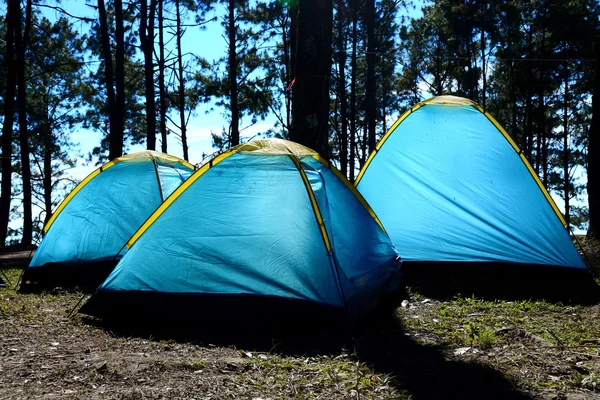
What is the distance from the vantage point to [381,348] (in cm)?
414

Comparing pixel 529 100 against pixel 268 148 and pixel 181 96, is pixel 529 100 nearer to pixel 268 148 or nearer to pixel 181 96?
pixel 181 96

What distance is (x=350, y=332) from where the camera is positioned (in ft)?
14.3

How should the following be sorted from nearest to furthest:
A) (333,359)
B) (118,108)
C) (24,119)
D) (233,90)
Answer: (333,359) < (118,108) < (24,119) < (233,90)

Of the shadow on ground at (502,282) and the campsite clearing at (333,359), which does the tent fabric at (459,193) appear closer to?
the shadow on ground at (502,282)

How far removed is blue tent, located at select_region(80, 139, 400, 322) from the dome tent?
1222 millimetres

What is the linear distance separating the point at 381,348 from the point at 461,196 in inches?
115

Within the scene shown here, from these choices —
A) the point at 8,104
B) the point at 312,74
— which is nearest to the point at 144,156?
the point at 312,74

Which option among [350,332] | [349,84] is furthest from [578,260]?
[349,84]

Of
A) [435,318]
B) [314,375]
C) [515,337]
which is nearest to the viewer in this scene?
[314,375]

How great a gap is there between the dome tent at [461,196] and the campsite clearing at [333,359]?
95cm

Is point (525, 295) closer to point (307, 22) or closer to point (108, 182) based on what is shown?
point (307, 22)

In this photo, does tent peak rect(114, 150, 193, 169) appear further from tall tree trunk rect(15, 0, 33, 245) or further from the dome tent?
tall tree trunk rect(15, 0, 33, 245)

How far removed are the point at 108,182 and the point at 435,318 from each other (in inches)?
193

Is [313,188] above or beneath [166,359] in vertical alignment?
above
